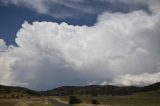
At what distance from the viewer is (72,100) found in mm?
98938
